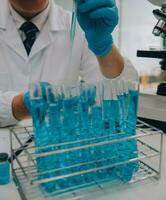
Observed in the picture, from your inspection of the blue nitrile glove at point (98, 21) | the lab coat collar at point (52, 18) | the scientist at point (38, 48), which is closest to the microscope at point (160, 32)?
the scientist at point (38, 48)

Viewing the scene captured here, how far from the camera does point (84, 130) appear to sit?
0.54 metres

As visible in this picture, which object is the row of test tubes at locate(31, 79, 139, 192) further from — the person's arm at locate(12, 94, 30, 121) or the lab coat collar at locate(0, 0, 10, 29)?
the lab coat collar at locate(0, 0, 10, 29)

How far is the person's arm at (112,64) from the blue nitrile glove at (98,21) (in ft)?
0.13

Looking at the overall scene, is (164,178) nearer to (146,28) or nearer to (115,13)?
(115,13)

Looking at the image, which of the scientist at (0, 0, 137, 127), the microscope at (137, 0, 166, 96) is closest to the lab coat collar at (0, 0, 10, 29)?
the scientist at (0, 0, 137, 127)

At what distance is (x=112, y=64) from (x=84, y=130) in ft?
1.69

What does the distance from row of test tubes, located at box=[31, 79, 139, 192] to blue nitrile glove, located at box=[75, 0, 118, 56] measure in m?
0.27

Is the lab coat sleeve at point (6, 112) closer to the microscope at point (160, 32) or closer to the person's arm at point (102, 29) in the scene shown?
the person's arm at point (102, 29)

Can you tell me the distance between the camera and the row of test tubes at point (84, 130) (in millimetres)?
510

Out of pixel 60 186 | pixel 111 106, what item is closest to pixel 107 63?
pixel 111 106

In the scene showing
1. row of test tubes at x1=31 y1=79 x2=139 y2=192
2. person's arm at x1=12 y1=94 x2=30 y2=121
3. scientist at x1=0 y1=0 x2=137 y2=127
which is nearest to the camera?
row of test tubes at x1=31 y1=79 x2=139 y2=192

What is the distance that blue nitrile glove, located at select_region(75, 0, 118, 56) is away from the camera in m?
0.74

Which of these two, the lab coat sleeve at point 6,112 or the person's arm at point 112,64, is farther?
the person's arm at point 112,64

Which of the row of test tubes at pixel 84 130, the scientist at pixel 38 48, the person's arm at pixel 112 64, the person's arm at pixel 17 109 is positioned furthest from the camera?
the scientist at pixel 38 48
